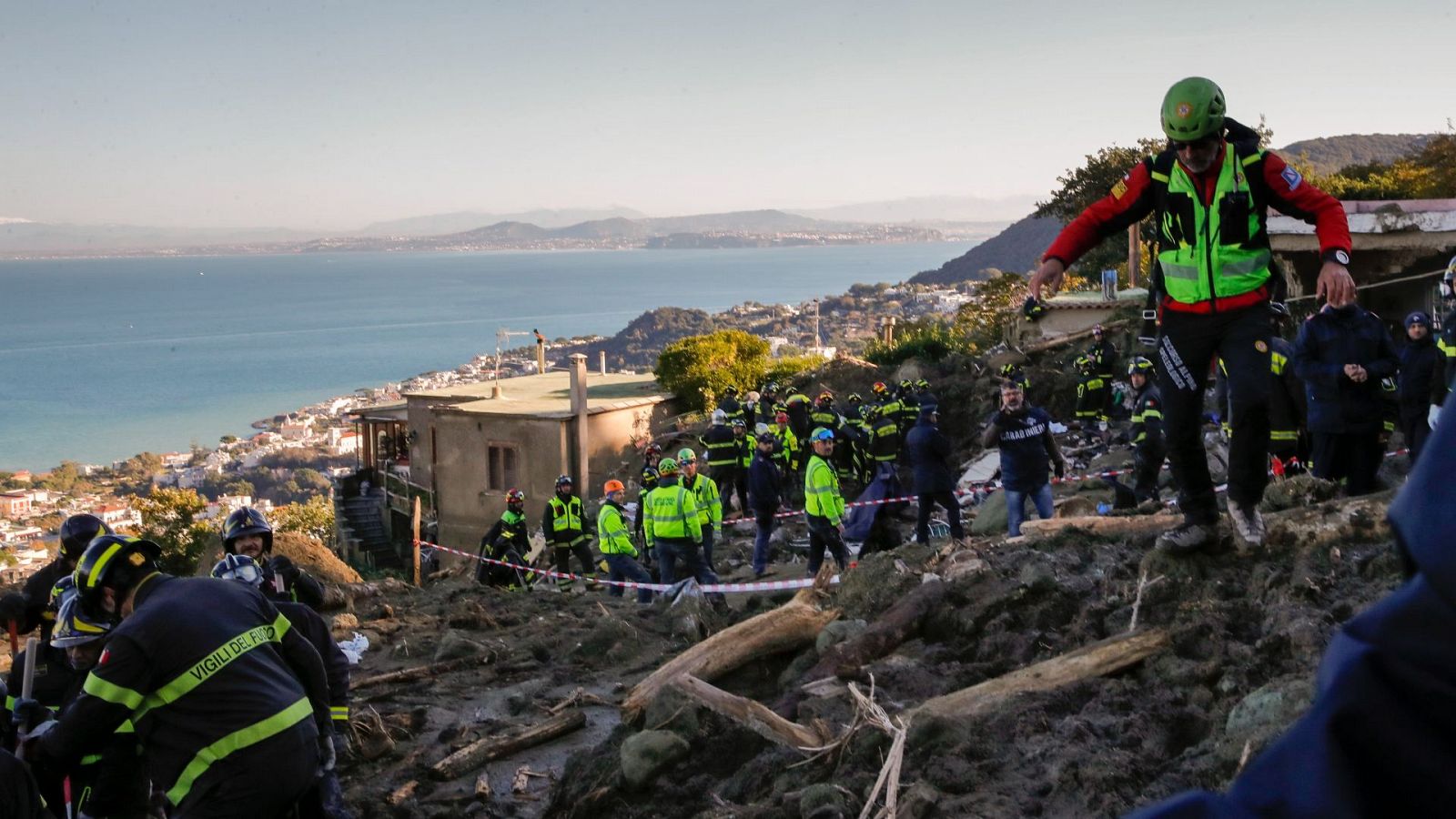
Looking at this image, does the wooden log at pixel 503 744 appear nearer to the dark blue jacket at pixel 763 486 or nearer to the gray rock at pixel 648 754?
the gray rock at pixel 648 754

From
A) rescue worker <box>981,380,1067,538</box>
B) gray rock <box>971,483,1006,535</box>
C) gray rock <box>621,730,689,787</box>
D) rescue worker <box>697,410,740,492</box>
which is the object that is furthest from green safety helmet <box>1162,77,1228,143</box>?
rescue worker <box>697,410,740,492</box>

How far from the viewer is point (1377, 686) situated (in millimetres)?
1262

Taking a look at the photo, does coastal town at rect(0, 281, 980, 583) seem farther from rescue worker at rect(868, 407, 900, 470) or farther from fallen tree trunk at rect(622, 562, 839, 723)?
fallen tree trunk at rect(622, 562, 839, 723)

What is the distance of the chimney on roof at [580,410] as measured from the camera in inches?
1437

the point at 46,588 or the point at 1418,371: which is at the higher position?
the point at 1418,371

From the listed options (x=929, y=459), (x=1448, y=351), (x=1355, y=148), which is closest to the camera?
(x=1448, y=351)

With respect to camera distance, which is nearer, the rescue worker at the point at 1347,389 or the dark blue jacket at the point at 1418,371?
the rescue worker at the point at 1347,389

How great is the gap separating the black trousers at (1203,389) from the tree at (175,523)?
98.7 ft

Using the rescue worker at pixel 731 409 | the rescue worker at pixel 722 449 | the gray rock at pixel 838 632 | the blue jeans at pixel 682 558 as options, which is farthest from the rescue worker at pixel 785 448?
the gray rock at pixel 838 632

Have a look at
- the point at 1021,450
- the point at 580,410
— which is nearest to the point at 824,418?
the point at 1021,450

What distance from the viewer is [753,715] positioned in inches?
279

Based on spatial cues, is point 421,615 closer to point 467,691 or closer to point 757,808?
point 467,691

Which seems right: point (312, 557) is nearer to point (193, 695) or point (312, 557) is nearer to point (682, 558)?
point (682, 558)

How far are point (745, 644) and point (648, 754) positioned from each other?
1.66 metres
